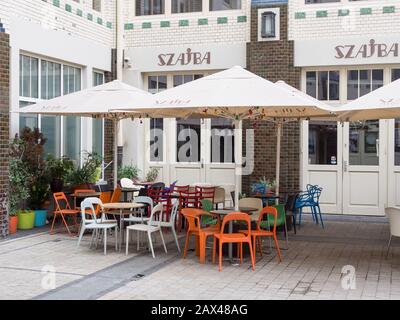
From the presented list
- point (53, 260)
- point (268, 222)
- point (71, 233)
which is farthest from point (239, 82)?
point (71, 233)

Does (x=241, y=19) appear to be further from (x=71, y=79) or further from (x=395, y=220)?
(x=395, y=220)

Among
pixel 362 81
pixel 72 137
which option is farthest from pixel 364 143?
pixel 72 137

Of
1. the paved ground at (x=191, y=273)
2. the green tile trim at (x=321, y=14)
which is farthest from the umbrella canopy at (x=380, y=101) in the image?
the green tile trim at (x=321, y=14)

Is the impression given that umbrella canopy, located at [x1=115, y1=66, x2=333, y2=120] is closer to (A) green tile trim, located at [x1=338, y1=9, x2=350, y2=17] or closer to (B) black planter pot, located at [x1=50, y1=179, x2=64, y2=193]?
(B) black planter pot, located at [x1=50, y1=179, x2=64, y2=193]

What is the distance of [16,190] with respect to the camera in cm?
1027

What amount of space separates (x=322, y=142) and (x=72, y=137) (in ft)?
18.0

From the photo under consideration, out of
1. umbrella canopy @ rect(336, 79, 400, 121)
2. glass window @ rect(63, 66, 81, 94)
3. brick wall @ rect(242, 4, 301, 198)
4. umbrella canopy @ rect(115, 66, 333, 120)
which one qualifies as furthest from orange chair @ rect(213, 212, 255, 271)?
glass window @ rect(63, 66, 81, 94)

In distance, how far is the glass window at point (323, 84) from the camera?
504 inches

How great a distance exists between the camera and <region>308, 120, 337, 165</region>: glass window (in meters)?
12.9

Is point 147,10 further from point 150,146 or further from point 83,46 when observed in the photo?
point 150,146

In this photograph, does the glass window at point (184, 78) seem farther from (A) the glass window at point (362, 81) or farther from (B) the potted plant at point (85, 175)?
(A) the glass window at point (362, 81)

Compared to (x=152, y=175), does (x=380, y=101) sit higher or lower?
higher

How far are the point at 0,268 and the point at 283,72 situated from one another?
7640 millimetres

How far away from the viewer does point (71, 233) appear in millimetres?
Result: 10258
